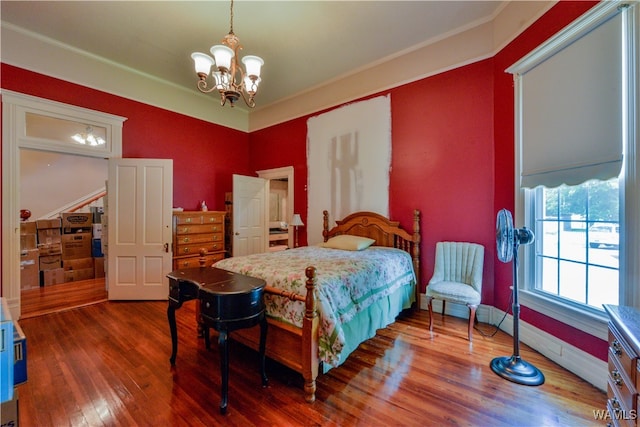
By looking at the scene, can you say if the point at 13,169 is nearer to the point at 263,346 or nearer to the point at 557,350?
the point at 263,346

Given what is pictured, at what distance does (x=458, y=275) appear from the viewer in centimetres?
307

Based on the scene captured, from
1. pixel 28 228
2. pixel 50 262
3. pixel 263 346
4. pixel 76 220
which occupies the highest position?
pixel 76 220

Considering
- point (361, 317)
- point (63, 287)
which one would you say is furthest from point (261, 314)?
point (63, 287)

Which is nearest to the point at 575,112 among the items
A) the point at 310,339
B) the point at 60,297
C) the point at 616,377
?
the point at 616,377

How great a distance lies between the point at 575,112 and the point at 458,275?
1.86 metres

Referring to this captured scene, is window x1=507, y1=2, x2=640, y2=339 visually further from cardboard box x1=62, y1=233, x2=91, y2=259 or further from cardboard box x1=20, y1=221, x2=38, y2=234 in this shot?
cardboard box x1=20, y1=221, x2=38, y2=234

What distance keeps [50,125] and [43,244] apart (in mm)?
2499

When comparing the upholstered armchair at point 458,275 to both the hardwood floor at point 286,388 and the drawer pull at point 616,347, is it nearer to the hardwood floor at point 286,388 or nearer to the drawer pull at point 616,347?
the hardwood floor at point 286,388

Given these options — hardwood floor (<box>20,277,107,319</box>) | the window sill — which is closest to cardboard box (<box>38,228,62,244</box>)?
hardwood floor (<box>20,277,107,319</box>)

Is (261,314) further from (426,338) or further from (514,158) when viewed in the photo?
(514,158)

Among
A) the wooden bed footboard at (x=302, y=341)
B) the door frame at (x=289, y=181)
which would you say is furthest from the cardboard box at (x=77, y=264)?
the wooden bed footboard at (x=302, y=341)

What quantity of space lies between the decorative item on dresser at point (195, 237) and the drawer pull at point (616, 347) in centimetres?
410

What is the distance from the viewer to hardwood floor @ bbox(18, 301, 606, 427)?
5.42 ft

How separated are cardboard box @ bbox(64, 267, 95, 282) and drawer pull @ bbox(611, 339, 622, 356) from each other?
273 inches
